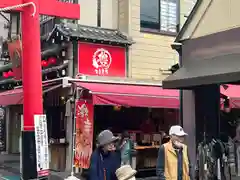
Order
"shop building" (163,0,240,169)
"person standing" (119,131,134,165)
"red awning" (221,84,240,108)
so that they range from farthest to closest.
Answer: "person standing" (119,131,134,165)
"red awning" (221,84,240,108)
"shop building" (163,0,240,169)

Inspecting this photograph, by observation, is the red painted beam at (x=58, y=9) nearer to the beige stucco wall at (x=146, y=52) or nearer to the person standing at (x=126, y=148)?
the person standing at (x=126, y=148)

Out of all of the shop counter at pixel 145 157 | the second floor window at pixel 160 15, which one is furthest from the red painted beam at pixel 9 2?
the second floor window at pixel 160 15

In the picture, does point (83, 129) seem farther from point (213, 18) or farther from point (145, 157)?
point (213, 18)

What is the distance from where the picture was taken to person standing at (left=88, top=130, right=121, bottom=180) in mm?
5059

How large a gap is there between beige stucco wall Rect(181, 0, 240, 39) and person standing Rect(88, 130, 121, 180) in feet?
12.2

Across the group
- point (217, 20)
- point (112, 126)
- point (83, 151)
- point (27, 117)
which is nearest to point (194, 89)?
point (217, 20)

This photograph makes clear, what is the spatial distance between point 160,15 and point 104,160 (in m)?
10.6

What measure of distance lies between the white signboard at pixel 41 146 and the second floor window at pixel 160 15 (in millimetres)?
9866

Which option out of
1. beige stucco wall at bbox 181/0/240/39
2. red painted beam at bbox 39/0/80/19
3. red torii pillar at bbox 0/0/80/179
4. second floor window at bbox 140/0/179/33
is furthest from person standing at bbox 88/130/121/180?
second floor window at bbox 140/0/179/33

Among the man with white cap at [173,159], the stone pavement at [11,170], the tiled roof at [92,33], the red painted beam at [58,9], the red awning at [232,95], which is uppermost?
the tiled roof at [92,33]

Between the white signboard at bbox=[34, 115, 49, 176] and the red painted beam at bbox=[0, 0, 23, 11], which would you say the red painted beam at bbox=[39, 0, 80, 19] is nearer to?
the red painted beam at bbox=[0, 0, 23, 11]

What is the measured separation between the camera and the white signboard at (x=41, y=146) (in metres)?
5.24

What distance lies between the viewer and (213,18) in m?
7.92

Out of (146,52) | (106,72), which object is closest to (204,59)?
(106,72)
